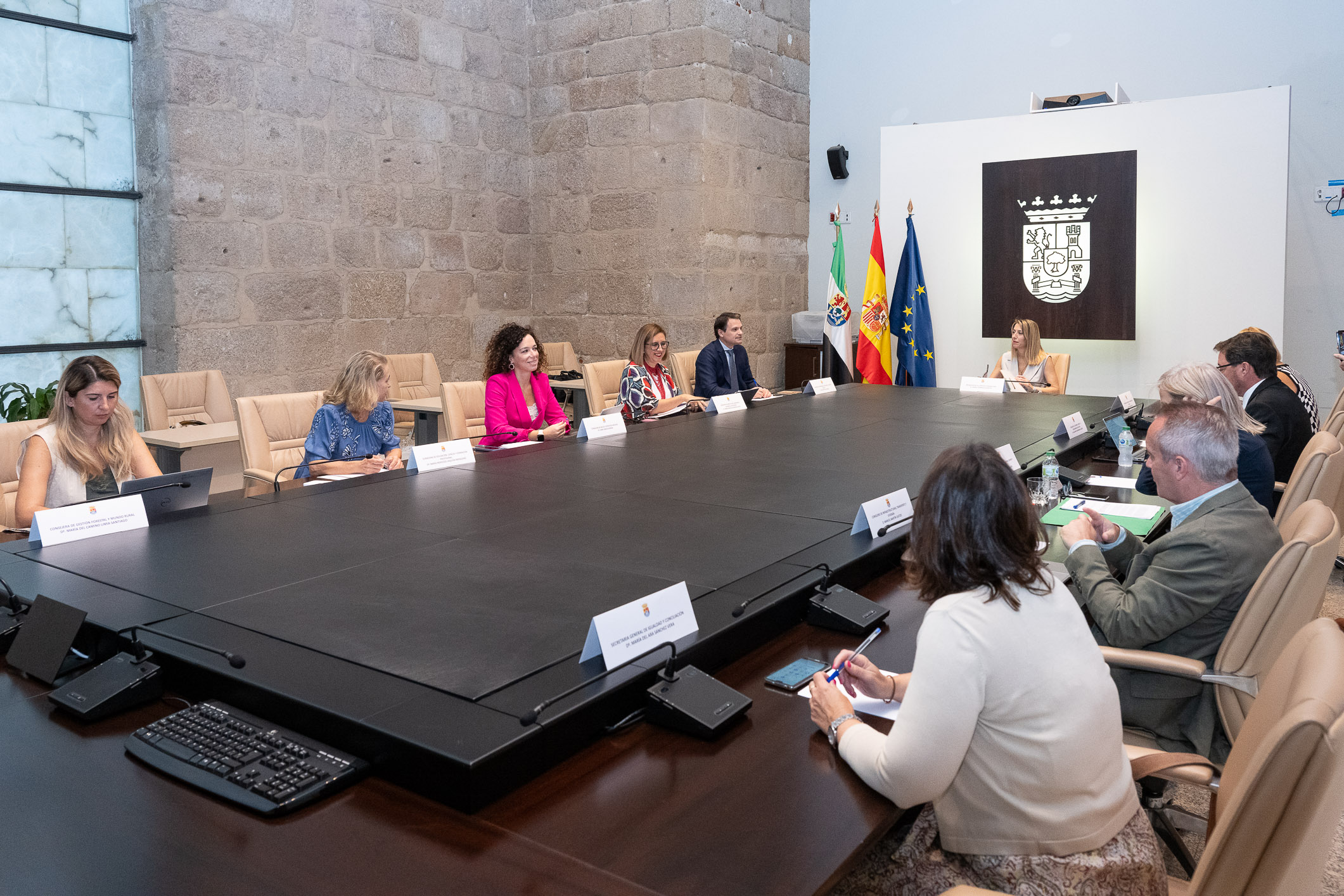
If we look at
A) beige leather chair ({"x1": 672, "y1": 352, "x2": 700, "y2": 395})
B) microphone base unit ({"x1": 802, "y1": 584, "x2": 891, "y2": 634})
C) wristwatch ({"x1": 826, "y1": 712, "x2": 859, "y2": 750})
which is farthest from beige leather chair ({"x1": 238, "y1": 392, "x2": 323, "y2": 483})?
wristwatch ({"x1": 826, "y1": 712, "x2": 859, "y2": 750})

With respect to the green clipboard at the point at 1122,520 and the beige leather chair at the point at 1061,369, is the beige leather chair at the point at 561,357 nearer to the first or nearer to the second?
the beige leather chair at the point at 1061,369

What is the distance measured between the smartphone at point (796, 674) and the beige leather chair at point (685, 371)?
162 inches

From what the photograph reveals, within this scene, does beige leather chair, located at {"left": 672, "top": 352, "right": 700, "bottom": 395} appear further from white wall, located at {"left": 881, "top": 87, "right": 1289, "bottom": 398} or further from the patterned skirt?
the patterned skirt

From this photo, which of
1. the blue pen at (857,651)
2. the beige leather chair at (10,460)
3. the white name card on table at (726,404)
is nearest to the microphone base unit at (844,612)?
the blue pen at (857,651)

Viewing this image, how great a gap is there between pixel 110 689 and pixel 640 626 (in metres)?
0.84

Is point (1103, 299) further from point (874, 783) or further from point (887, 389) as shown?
point (874, 783)

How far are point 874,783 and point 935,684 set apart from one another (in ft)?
0.58

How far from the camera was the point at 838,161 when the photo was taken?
8188 mm

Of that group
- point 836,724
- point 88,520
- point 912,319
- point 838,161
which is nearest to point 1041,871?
point 836,724

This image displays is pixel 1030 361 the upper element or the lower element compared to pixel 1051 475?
upper

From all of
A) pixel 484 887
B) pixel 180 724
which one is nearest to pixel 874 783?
pixel 484 887

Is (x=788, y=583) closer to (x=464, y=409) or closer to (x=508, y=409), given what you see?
(x=508, y=409)

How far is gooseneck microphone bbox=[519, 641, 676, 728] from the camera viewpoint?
138 cm

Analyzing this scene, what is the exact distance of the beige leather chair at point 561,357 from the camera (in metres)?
8.05
